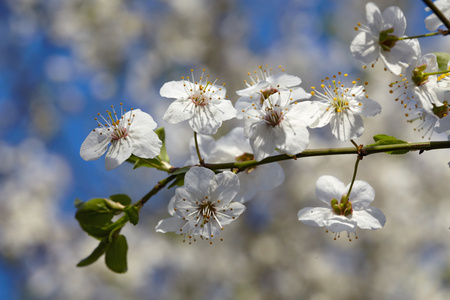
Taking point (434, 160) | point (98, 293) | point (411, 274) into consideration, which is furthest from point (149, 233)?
point (434, 160)

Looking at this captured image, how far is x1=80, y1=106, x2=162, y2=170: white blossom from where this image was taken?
2.79 feet

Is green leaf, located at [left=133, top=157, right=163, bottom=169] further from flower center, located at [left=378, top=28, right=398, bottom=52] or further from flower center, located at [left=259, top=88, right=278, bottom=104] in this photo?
flower center, located at [left=378, top=28, right=398, bottom=52]

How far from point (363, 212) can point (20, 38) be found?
4.99m

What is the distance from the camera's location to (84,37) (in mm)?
5012

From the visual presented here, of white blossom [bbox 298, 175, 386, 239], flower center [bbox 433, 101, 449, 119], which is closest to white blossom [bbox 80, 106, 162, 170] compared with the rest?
white blossom [bbox 298, 175, 386, 239]

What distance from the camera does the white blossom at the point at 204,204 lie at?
32.8 inches

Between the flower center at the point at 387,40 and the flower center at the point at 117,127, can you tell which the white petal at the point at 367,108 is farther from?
the flower center at the point at 117,127

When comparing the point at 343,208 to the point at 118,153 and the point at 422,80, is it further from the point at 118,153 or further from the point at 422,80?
the point at 118,153

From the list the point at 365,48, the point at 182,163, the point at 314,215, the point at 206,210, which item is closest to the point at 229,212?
the point at 206,210

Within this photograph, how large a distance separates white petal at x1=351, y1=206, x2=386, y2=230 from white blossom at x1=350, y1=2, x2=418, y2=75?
0.28 meters

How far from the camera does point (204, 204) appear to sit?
877 mm

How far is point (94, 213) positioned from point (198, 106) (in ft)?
0.99

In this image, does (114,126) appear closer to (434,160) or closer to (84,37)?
(84,37)

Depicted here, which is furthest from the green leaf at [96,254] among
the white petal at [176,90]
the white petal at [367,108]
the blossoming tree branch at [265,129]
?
the white petal at [367,108]
